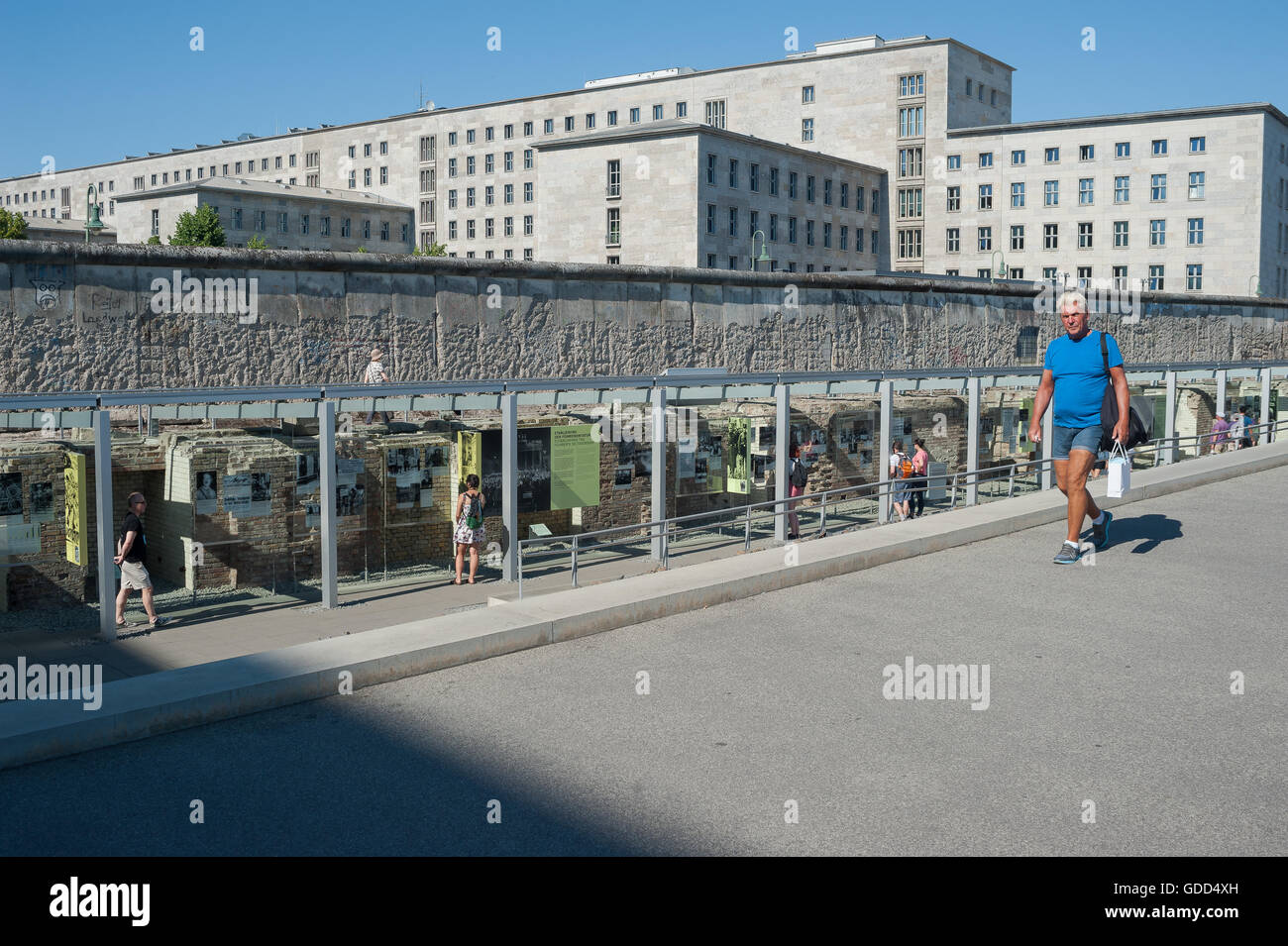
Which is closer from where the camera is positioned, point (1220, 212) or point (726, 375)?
point (726, 375)

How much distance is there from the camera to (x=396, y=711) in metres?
5.95

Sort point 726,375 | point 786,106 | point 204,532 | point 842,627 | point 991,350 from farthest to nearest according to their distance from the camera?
point 786,106 < point 991,350 < point 726,375 < point 204,532 < point 842,627

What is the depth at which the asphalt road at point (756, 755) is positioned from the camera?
4.54 metres

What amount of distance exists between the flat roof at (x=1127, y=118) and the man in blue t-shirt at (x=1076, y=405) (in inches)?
3054

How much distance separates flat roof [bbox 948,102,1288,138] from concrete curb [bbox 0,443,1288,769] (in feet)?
253

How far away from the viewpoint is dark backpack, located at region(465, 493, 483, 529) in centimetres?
1302

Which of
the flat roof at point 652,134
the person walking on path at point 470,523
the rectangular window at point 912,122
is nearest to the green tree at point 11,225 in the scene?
the flat roof at point 652,134

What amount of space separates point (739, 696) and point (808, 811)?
146 centimetres

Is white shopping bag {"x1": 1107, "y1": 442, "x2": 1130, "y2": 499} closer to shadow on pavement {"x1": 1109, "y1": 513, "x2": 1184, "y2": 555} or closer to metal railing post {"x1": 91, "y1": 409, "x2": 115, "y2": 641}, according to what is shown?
shadow on pavement {"x1": 1109, "y1": 513, "x2": 1184, "y2": 555}

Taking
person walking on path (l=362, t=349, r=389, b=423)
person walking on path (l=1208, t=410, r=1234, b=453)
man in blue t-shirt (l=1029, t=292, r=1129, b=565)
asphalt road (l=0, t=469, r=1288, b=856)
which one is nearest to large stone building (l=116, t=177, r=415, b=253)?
person walking on path (l=362, t=349, r=389, b=423)
